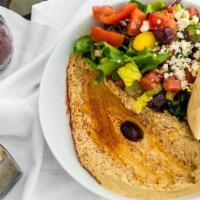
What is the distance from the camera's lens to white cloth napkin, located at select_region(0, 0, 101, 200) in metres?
1.65

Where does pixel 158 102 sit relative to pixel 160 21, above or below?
below

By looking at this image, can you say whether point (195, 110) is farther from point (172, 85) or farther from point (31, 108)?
point (31, 108)

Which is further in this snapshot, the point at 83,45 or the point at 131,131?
the point at 83,45

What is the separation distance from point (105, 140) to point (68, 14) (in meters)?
0.50

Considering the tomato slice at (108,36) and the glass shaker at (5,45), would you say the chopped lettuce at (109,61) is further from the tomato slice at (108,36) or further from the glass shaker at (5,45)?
the glass shaker at (5,45)

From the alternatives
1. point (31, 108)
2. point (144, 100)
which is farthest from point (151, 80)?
point (31, 108)

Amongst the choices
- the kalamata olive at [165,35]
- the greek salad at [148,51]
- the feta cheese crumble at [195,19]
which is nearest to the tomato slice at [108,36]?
the greek salad at [148,51]

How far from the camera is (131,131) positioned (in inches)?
64.3

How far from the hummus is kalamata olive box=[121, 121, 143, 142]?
10mm

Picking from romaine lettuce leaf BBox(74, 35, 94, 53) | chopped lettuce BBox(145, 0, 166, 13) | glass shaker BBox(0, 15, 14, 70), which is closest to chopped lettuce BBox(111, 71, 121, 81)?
romaine lettuce leaf BBox(74, 35, 94, 53)

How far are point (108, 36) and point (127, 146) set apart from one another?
13.1 inches

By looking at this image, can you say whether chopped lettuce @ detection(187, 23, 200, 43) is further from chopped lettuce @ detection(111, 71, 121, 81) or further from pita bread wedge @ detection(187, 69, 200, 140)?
chopped lettuce @ detection(111, 71, 121, 81)

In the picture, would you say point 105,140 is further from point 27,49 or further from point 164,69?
point 27,49

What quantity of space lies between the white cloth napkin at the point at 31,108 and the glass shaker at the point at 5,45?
34mm
